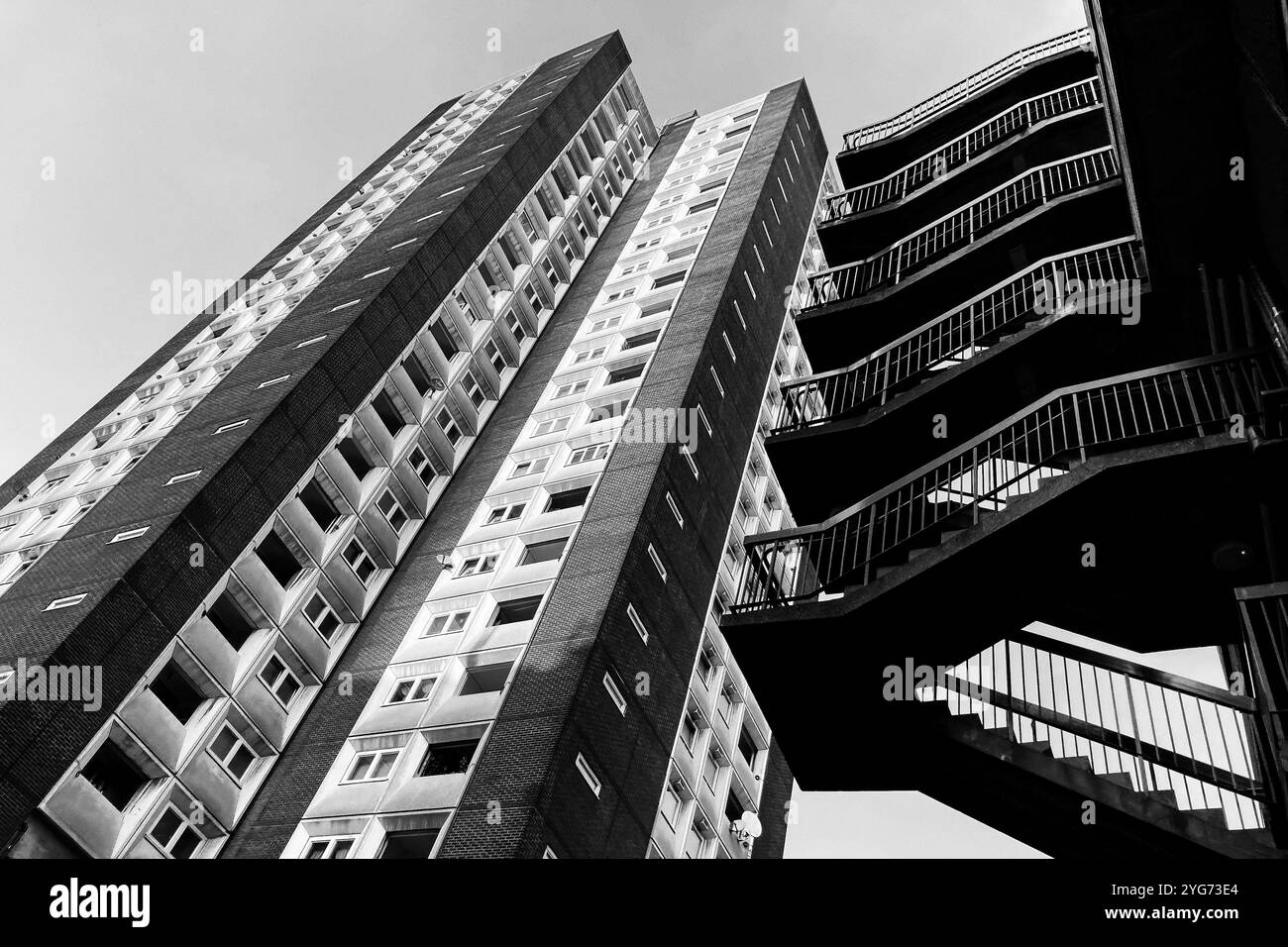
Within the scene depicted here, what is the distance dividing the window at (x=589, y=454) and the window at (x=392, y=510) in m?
5.50

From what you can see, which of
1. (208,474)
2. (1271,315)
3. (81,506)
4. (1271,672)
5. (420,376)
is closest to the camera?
(1271,672)

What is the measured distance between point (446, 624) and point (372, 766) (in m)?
4.84

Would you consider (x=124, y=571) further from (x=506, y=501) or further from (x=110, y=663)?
(x=506, y=501)

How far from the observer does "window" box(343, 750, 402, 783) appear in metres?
24.6

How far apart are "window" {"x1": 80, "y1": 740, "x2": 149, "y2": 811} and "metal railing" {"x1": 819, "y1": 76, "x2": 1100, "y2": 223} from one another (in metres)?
19.1

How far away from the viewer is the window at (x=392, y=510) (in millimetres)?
33219

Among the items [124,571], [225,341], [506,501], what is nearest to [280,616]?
[124,571]

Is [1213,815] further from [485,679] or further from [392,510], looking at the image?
[392,510]

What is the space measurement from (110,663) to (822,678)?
17.8 metres

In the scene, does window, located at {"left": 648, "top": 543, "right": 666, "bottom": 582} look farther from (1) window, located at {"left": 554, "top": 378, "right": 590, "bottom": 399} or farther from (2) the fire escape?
(2) the fire escape

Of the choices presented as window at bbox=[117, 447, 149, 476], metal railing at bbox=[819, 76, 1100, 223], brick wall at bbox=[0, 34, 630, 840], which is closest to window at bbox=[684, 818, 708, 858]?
brick wall at bbox=[0, 34, 630, 840]

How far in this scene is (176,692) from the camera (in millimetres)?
25172

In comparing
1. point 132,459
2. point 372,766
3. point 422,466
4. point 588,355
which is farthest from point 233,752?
point 588,355

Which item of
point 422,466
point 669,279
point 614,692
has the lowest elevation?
point 614,692
